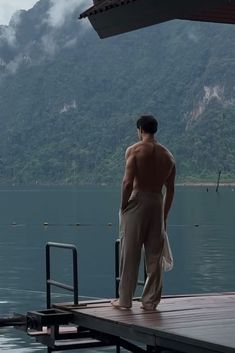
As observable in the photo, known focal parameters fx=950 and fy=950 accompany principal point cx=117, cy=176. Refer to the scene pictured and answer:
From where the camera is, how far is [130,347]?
9.25 m

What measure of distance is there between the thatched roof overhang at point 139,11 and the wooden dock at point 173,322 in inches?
99.0

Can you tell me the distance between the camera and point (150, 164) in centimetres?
871

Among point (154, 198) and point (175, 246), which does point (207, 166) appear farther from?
point (154, 198)

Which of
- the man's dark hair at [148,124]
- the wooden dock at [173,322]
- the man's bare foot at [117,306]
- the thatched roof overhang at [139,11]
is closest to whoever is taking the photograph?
the wooden dock at [173,322]

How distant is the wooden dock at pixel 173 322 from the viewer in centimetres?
715

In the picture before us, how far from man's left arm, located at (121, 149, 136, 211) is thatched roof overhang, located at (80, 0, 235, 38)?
44.5 inches

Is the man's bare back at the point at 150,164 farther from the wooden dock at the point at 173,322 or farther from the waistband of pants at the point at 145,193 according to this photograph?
the wooden dock at the point at 173,322

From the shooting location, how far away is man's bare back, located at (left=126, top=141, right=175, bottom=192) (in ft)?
28.5

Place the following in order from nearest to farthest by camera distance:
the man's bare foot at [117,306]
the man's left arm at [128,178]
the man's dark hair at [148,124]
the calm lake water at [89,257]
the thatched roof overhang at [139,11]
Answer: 1. the thatched roof overhang at [139,11]
2. the man's left arm at [128,178]
3. the man's dark hair at [148,124]
4. the man's bare foot at [117,306]
5. the calm lake water at [89,257]

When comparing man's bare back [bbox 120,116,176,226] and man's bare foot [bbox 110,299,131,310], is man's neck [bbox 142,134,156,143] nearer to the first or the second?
man's bare back [bbox 120,116,176,226]

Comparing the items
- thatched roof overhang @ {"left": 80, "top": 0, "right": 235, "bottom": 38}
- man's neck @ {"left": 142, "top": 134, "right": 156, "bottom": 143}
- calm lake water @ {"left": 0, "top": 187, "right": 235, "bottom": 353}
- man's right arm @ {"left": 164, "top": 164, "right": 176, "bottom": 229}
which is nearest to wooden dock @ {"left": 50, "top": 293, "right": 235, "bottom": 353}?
man's right arm @ {"left": 164, "top": 164, "right": 176, "bottom": 229}

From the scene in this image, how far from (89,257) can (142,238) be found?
45113 millimetres

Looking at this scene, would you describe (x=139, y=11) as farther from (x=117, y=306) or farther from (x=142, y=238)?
(x=117, y=306)

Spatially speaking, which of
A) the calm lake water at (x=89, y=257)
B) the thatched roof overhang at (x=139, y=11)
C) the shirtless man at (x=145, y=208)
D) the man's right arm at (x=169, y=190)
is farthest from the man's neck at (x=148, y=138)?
the calm lake water at (x=89, y=257)
